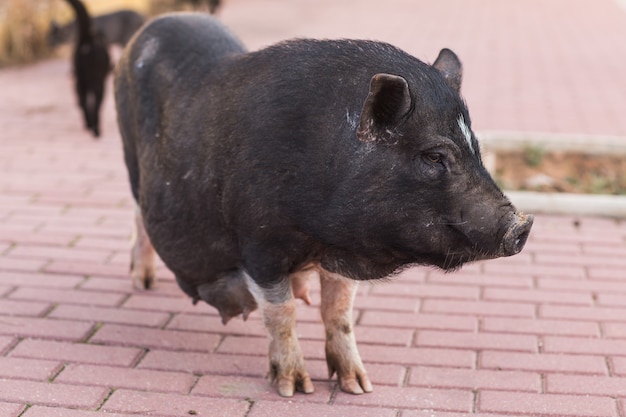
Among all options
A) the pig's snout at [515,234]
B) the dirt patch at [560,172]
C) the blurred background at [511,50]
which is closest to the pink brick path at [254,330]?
the dirt patch at [560,172]

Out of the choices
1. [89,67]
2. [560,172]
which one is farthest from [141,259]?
[89,67]

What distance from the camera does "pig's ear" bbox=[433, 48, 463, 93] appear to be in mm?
3497

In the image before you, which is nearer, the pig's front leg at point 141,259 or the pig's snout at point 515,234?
the pig's snout at point 515,234

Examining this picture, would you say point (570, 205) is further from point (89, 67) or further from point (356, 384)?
point (89, 67)

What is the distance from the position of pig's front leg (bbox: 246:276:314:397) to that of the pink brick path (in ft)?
→ 0.21

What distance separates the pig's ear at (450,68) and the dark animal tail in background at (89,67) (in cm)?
474

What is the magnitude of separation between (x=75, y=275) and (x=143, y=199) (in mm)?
1044

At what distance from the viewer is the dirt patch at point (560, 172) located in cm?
654

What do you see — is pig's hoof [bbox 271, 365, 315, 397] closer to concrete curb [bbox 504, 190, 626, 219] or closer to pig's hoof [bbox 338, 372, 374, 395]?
pig's hoof [bbox 338, 372, 374, 395]

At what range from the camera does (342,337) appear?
381 cm

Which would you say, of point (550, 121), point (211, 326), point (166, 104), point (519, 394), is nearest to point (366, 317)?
point (211, 326)

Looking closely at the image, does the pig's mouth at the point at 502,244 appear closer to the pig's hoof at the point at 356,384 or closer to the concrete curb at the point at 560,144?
the pig's hoof at the point at 356,384

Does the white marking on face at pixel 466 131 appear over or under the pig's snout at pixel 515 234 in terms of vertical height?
over

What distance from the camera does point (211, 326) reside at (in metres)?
4.41
